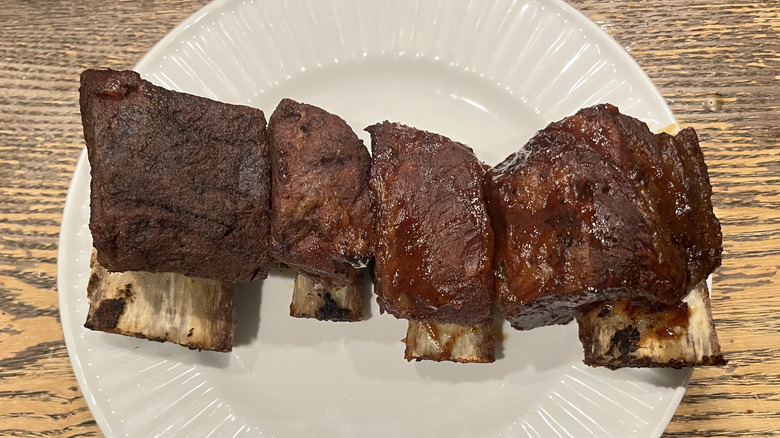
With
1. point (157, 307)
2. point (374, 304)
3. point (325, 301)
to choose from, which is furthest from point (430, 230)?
point (157, 307)

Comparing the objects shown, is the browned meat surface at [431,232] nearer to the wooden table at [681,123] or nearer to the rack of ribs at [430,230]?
the rack of ribs at [430,230]

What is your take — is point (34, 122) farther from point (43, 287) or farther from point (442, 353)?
point (442, 353)

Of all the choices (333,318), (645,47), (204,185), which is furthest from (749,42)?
(204,185)

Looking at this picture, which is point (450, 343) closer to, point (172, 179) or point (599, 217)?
point (599, 217)

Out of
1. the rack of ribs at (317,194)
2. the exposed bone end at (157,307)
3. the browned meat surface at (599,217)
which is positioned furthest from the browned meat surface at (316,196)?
the exposed bone end at (157,307)

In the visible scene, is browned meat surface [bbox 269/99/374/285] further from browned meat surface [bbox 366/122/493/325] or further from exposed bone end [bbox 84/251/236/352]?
exposed bone end [bbox 84/251/236/352]

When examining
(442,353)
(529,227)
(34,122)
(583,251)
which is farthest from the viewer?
(34,122)

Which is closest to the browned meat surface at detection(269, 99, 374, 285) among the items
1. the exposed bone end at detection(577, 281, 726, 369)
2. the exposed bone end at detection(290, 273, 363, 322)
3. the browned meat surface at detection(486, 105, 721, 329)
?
the exposed bone end at detection(290, 273, 363, 322)
